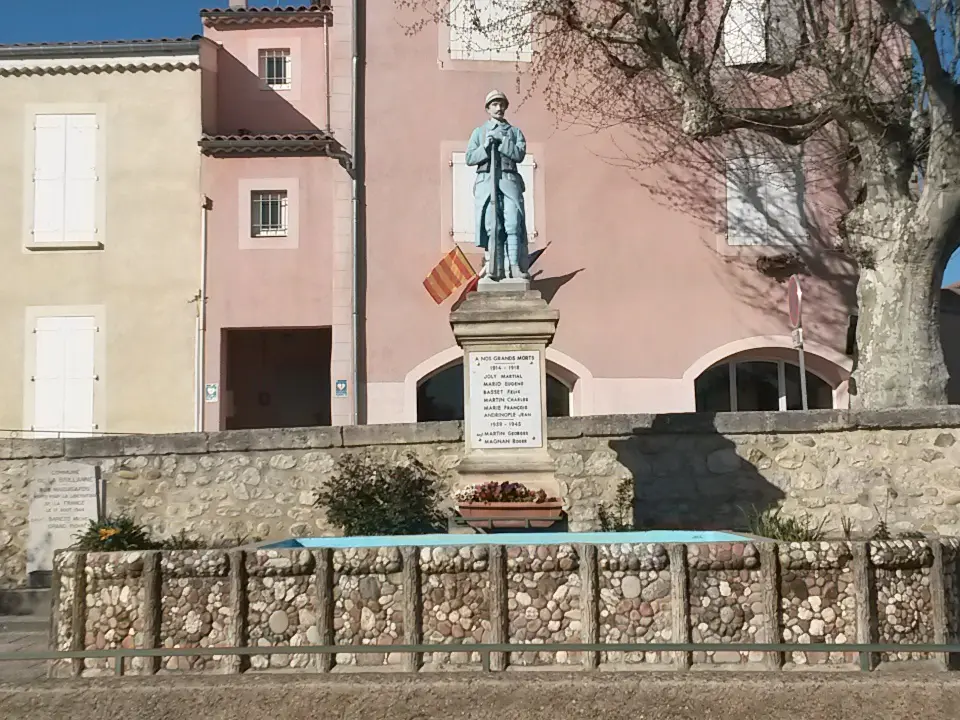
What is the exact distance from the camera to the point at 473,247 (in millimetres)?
13914

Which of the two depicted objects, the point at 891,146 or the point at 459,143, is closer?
the point at 891,146

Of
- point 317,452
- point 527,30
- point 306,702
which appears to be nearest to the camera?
point 306,702

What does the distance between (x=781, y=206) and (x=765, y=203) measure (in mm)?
239

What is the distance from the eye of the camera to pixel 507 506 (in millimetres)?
7848

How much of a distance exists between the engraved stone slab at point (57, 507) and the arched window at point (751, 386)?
29.7ft

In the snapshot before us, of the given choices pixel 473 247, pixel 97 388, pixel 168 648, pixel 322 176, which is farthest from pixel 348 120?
pixel 168 648

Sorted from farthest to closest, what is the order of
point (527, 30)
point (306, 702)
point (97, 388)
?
point (97, 388), point (527, 30), point (306, 702)

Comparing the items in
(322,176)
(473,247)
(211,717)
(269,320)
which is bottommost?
(211,717)

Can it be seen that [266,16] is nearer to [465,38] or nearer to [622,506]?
[465,38]

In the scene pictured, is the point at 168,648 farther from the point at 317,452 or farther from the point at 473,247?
the point at 473,247

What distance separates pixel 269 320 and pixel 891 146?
8499 millimetres

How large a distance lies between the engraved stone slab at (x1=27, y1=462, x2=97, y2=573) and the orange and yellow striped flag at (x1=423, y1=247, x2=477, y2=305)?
5.71m

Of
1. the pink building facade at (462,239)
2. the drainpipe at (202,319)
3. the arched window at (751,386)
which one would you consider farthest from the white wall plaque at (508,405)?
the arched window at (751,386)

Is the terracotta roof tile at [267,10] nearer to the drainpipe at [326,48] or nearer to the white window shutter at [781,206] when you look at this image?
the drainpipe at [326,48]
